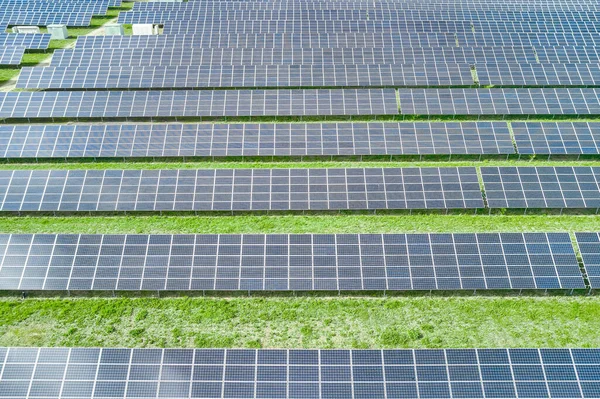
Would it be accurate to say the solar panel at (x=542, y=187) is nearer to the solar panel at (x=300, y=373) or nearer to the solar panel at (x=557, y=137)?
the solar panel at (x=557, y=137)

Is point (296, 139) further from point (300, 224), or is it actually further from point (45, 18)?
point (45, 18)

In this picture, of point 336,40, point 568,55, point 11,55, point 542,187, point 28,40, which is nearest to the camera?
point 542,187

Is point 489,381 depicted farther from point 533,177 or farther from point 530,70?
point 530,70

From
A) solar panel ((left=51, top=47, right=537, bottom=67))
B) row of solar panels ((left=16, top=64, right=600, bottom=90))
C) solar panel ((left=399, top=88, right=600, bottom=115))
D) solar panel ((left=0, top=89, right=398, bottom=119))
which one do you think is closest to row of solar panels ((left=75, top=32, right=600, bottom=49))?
solar panel ((left=51, top=47, right=537, bottom=67))

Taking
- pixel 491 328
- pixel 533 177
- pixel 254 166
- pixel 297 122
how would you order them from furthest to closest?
pixel 297 122
pixel 254 166
pixel 533 177
pixel 491 328

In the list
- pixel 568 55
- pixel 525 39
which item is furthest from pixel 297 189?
pixel 525 39

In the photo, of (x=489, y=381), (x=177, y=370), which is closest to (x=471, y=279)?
(x=489, y=381)
